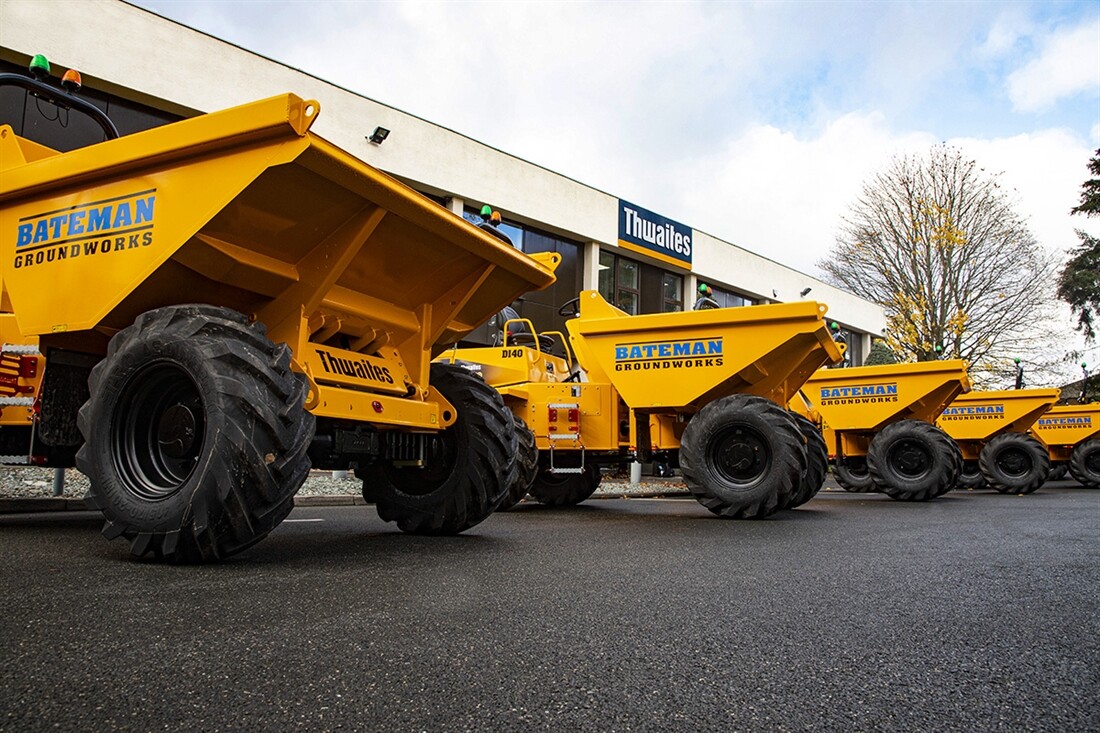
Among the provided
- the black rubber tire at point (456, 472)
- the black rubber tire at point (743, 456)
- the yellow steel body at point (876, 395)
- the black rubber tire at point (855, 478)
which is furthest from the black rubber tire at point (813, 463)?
the black rubber tire at point (855, 478)

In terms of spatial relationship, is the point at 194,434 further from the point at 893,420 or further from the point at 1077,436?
the point at 1077,436

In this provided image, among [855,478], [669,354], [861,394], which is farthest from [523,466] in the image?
[855,478]

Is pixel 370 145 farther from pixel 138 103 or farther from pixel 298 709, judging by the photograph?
pixel 298 709

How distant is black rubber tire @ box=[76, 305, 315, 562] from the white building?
11.1 feet

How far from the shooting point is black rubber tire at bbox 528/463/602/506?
32.8ft

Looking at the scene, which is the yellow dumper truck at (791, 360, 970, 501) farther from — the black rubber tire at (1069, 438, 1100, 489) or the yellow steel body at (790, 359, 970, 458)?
the black rubber tire at (1069, 438, 1100, 489)

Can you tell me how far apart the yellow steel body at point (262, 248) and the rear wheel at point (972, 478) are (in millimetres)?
13341

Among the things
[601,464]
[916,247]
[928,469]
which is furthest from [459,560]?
[916,247]

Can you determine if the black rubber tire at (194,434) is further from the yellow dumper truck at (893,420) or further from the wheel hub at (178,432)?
Result: the yellow dumper truck at (893,420)

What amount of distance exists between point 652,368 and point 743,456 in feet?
4.57

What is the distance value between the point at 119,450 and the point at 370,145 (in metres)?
12.8

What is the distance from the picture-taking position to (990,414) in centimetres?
1553

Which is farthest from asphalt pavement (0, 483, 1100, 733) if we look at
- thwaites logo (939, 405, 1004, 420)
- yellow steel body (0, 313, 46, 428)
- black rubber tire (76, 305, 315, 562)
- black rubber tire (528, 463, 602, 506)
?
thwaites logo (939, 405, 1004, 420)

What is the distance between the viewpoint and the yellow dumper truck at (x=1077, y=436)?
55.4ft
